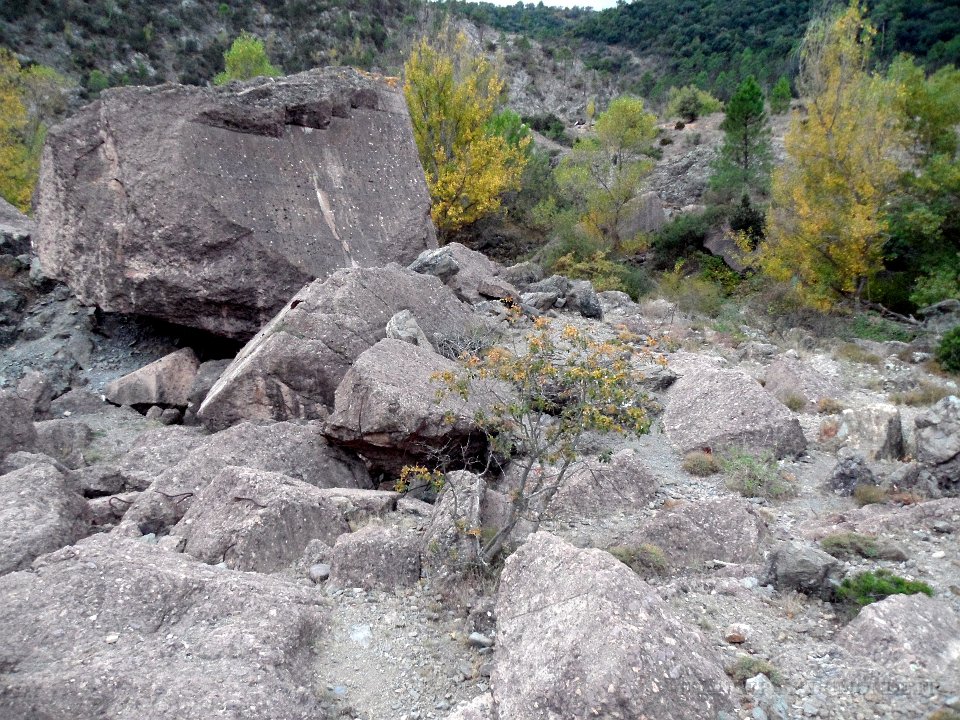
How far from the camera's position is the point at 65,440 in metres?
6.97

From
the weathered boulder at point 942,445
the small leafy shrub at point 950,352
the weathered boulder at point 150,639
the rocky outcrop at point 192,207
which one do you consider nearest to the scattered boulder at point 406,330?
the rocky outcrop at point 192,207

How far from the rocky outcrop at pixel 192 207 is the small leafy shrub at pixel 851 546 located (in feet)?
21.7

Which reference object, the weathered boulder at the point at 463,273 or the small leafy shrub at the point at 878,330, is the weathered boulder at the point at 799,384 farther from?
the small leafy shrub at the point at 878,330

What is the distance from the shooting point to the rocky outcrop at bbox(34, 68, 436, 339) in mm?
8625

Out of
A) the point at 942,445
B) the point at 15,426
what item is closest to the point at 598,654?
the point at 942,445

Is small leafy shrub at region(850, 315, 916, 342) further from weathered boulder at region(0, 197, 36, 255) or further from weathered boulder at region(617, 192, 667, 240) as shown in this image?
weathered boulder at region(0, 197, 36, 255)

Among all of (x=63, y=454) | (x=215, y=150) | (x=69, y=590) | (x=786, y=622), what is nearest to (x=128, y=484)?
(x=63, y=454)

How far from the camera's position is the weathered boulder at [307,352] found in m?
7.08

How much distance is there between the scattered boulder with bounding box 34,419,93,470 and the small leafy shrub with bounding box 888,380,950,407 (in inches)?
351

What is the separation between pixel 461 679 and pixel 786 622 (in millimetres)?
1732

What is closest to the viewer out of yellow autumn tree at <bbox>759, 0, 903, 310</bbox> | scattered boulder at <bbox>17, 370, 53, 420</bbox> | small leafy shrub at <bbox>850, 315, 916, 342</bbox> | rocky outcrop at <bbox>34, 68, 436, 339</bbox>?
scattered boulder at <bbox>17, 370, 53, 420</bbox>

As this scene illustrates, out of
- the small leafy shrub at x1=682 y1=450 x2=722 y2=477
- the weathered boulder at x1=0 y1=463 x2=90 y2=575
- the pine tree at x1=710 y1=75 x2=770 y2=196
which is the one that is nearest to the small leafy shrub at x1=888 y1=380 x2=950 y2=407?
the small leafy shrub at x1=682 y1=450 x2=722 y2=477

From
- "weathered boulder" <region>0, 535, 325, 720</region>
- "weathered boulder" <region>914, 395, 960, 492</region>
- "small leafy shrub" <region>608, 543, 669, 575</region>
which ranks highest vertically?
"weathered boulder" <region>0, 535, 325, 720</region>

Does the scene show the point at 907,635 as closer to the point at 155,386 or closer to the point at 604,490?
the point at 604,490
